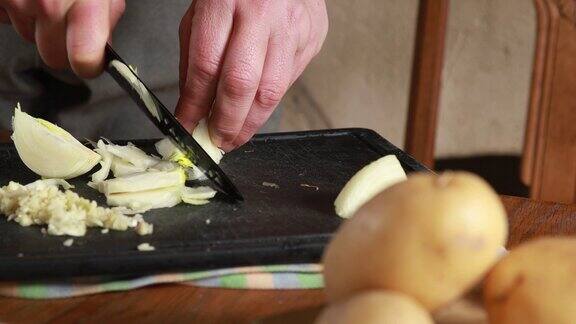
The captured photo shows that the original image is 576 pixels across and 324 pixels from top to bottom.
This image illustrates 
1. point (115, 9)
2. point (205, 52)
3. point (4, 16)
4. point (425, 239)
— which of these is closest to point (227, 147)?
point (205, 52)

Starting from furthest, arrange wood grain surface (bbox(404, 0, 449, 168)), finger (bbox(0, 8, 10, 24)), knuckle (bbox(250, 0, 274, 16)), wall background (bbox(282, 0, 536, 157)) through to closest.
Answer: wall background (bbox(282, 0, 536, 157)) → wood grain surface (bbox(404, 0, 449, 168)) → finger (bbox(0, 8, 10, 24)) → knuckle (bbox(250, 0, 274, 16))

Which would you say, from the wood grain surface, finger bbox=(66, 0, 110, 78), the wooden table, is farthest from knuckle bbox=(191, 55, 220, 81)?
the wood grain surface

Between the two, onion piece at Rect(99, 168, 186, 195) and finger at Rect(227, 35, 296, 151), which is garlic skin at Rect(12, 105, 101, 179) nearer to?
onion piece at Rect(99, 168, 186, 195)

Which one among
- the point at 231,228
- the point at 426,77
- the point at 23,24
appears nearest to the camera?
the point at 231,228

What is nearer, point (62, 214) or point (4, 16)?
point (62, 214)

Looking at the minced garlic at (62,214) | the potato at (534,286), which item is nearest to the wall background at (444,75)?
the minced garlic at (62,214)

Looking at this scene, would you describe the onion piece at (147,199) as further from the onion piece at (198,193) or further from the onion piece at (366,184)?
the onion piece at (366,184)

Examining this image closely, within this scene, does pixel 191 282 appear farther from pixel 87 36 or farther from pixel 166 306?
pixel 87 36
